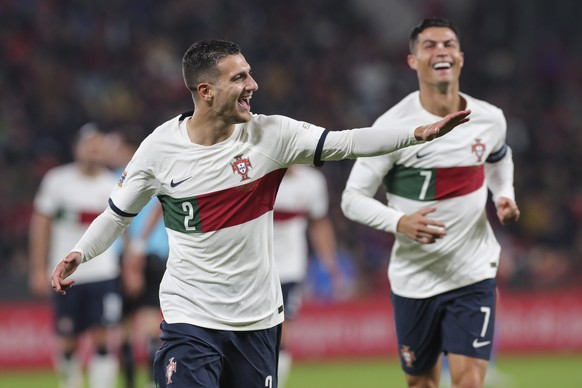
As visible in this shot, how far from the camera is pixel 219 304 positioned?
5.56 meters

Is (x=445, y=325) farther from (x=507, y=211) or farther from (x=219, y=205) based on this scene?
(x=219, y=205)

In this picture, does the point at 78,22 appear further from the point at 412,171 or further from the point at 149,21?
the point at 412,171

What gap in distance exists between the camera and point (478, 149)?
21.5 feet

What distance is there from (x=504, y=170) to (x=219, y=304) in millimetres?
2246

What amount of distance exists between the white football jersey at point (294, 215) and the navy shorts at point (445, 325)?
2.67 meters

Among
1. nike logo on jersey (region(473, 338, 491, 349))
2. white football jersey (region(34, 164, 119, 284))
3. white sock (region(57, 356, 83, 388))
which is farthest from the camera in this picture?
white football jersey (region(34, 164, 119, 284))

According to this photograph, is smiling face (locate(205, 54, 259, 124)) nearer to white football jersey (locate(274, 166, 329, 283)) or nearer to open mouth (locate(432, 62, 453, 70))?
open mouth (locate(432, 62, 453, 70))

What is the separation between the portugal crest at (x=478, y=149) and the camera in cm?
654

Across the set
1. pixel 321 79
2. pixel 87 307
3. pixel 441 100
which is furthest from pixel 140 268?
pixel 321 79

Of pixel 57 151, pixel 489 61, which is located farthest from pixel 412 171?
pixel 489 61

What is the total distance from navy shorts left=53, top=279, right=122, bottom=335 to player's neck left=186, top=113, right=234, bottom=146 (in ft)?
15.9

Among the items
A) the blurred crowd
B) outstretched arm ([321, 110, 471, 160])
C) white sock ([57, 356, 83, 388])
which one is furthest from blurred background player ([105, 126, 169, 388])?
the blurred crowd

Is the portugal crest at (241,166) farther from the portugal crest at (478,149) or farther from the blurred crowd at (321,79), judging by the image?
the blurred crowd at (321,79)

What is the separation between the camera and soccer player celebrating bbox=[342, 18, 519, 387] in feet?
21.3
